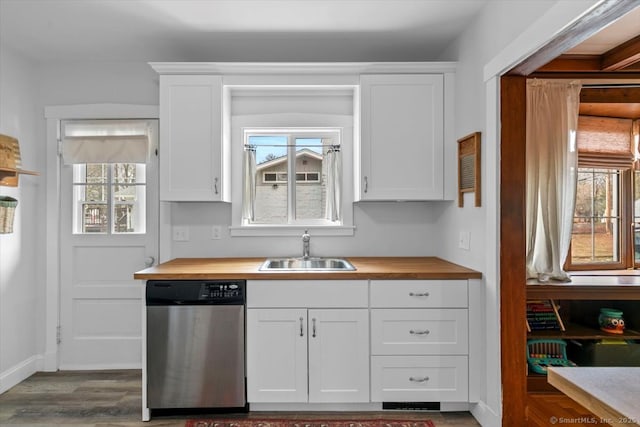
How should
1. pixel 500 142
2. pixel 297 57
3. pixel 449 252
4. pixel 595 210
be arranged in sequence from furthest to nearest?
pixel 595 210
pixel 297 57
pixel 449 252
pixel 500 142

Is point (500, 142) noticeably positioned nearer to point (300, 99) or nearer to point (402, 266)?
point (402, 266)

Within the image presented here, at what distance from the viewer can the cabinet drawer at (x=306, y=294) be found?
253 centimetres

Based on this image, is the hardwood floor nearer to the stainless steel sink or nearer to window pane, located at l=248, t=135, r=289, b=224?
the stainless steel sink

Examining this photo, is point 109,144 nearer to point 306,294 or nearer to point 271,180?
point 271,180

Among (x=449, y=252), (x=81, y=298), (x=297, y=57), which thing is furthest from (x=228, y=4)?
(x=81, y=298)

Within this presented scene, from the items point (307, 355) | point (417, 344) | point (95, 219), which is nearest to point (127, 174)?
point (95, 219)

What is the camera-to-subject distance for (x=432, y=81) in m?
2.93

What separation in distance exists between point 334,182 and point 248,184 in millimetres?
663

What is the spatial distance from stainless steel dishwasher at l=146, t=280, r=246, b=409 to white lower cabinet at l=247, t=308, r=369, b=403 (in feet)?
0.44

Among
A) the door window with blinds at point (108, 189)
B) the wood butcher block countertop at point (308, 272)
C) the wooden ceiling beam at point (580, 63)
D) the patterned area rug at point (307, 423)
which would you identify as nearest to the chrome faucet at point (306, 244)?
the wood butcher block countertop at point (308, 272)

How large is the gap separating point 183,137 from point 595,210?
10.8 feet

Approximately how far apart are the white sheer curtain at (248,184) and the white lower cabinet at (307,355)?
3.30 feet

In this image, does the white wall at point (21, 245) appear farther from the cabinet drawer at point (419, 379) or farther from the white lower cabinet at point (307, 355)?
the cabinet drawer at point (419, 379)

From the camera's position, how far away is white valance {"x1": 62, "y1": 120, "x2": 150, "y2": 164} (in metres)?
3.27
